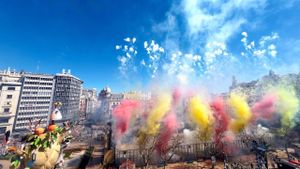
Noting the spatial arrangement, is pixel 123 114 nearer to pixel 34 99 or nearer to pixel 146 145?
pixel 146 145

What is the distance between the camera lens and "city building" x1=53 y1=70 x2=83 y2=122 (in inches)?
4060

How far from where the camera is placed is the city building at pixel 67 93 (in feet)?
338

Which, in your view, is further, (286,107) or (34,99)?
(34,99)

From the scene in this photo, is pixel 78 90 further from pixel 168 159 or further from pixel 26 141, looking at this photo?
pixel 26 141

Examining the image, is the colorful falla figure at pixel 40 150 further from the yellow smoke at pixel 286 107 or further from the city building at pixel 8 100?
the city building at pixel 8 100

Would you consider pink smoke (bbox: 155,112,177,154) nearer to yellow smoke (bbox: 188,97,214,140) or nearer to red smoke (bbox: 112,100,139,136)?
yellow smoke (bbox: 188,97,214,140)

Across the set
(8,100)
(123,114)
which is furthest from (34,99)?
(123,114)

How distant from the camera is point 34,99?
89.2m

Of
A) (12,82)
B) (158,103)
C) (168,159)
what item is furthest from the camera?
(12,82)

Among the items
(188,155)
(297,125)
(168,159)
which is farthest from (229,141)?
(297,125)

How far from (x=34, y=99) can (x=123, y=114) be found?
2793 inches

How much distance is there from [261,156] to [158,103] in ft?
71.9

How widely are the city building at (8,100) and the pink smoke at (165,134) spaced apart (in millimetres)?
76117

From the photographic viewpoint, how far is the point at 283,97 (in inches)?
1617
